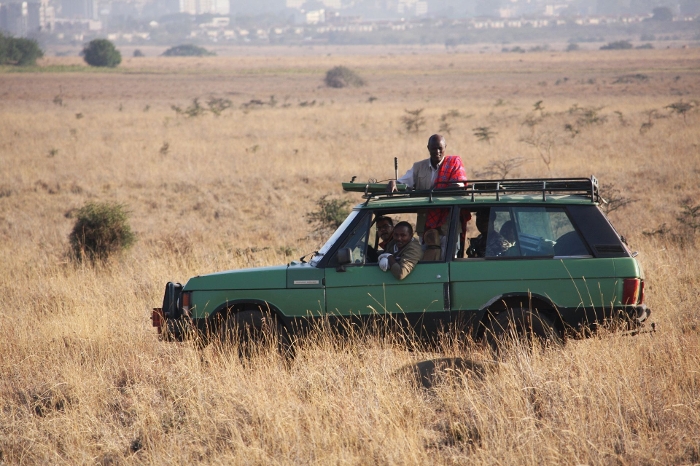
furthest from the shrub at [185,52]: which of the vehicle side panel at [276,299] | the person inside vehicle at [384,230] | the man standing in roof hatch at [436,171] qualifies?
the vehicle side panel at [276,299]

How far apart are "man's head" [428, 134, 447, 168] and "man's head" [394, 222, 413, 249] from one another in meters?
1.42

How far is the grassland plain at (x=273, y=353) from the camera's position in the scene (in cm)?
500

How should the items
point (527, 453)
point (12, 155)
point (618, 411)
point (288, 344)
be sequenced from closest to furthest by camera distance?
point (527, 453) < point (618, 411) < point (288, 344) < point (12, 155)

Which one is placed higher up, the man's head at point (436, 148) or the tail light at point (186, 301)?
the man's head at point (436, 148)

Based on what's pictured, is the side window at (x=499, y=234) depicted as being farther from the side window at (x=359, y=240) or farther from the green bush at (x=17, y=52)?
the green bush at (x=17, y=52)

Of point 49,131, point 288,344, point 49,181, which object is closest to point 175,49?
point 49,131

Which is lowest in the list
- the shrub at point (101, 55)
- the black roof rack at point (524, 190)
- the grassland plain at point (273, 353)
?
the grassland plain at point (273, 353)

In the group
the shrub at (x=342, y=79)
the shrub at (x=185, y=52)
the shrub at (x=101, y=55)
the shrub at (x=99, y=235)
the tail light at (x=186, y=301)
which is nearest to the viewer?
the tail light at (x=186, y=301)

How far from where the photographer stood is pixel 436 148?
7582 millimetres

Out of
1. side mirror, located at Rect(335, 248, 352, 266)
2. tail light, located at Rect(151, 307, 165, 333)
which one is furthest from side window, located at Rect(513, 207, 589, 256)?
tail light, located at Rect(151, 307, 165, 333)

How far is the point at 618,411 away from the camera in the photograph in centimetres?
507

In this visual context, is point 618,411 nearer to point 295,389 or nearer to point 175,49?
point 295,389

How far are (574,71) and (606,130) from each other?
174 ft

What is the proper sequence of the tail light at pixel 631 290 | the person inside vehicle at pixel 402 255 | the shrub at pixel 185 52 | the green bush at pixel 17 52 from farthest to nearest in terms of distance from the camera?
the shrub at pixel 185 52 → the green bush at pixel 17 52 → the person inside vehicle at pixel 402 255 → the tail light at pixel 631 290
